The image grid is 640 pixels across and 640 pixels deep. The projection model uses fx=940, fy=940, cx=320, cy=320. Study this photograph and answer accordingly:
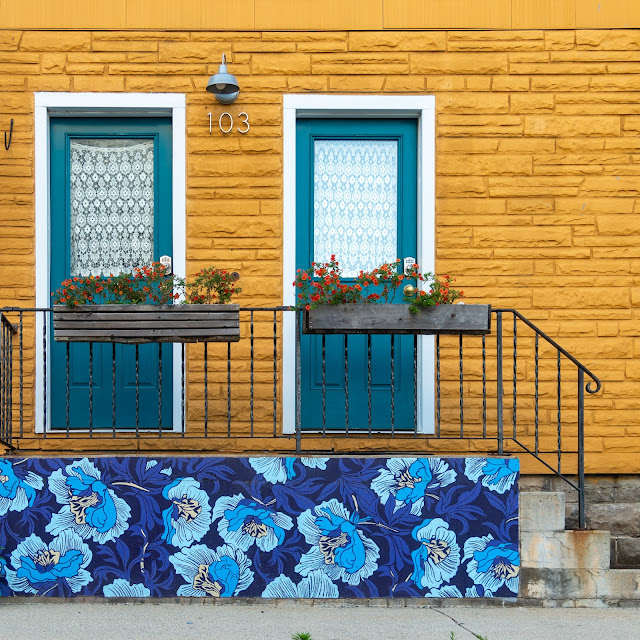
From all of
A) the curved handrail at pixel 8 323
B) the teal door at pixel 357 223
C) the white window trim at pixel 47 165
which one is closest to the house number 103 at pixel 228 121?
the white window trim at pixel 47 165

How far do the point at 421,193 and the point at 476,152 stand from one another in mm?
480

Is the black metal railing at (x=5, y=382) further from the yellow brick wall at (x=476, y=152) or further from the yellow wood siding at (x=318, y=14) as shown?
the yellow wood siding at (x=318, y=14)

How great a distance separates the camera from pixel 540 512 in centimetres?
562

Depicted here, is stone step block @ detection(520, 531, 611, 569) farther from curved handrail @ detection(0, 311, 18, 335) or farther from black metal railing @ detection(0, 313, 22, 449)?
curved handrail @ detection(0, 311, 18, 335)

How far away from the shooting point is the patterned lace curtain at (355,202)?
6816mm

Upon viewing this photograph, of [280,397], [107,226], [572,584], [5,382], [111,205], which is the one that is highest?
[111,205]

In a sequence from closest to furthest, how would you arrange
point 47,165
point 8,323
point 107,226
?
point 8,323
point 47,165
point 107,226

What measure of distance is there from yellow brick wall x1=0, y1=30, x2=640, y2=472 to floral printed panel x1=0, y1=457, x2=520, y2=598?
144 centimetres

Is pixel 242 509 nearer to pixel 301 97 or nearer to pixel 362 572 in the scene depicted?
pixel 362 572

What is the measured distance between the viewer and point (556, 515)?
5625 millimetres

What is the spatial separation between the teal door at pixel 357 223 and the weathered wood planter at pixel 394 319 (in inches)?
44.0

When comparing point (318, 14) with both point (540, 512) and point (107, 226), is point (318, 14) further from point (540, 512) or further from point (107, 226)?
point (540, 512)

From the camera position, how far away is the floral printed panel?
554cm

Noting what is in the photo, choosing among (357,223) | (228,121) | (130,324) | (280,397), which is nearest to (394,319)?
(280,397)
